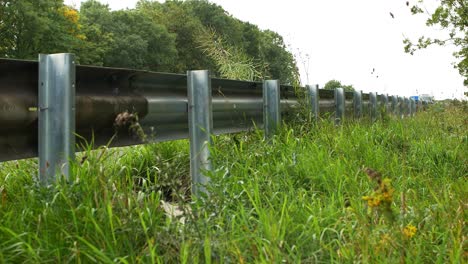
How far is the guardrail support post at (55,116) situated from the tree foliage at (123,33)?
5.01m

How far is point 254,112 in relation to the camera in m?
5.37

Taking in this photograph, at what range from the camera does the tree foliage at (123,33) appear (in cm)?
3903

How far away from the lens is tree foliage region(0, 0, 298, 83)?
39031 mm

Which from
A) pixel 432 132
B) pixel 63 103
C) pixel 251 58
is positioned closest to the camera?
pixel 63 103

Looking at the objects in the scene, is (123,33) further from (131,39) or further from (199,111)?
(199,111)

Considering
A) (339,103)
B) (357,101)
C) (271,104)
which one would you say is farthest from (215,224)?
(357,101)

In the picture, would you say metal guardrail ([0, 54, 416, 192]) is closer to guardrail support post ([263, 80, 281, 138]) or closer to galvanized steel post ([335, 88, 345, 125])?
guardrail support post ([263, 80, 281, 138])

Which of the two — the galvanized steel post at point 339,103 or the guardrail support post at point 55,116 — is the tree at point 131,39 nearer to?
the galvanized steel post at point 339,103

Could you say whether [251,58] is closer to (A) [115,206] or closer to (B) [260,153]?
(B) [260,153]

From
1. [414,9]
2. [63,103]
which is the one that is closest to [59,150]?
[63,103]

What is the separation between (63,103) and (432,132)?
5.22m

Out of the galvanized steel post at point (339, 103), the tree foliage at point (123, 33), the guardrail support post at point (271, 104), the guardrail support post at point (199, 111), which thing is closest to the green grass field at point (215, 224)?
the guardrail support post at point (199, 111)

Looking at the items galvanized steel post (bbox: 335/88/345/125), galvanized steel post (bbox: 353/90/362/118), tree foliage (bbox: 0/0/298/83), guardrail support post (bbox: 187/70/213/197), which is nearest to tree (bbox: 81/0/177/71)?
tree foliage (bbox: 0/0/298/83)

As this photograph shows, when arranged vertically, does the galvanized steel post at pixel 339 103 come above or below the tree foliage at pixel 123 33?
below
